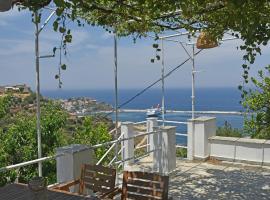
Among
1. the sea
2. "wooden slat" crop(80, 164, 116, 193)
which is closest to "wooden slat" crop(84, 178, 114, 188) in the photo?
"wooden slat" crop(80, 164, 116, 193)

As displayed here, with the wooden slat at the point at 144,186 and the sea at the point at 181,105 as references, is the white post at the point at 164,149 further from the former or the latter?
the wooden slat at the point at 144,186

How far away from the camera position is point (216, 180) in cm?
589

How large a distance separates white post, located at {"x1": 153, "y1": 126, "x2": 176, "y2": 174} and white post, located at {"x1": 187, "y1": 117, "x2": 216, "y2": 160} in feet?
2.99

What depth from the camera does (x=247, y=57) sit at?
287 centimetres

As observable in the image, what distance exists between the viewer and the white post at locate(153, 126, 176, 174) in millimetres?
6137

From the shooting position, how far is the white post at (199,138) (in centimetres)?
701

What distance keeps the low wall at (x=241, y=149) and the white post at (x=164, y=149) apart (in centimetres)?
118

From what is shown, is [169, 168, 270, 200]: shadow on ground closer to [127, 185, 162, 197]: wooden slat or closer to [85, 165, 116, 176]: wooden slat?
[85, 165, 116, 176]: wooden slat

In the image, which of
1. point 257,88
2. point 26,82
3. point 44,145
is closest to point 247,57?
point 26,82

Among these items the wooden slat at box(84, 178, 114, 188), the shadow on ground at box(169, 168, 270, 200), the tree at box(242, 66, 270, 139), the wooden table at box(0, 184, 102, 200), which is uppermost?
the tree at box(242, 66, 270, 139)

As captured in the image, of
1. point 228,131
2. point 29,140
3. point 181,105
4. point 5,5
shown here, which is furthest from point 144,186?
point 181,105

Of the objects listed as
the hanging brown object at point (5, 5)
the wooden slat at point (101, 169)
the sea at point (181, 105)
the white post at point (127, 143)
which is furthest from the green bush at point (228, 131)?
the hanging brown object at point (5, 5)

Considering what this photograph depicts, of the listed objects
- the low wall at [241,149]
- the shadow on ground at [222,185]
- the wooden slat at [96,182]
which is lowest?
the shadow on ground at [222,185]

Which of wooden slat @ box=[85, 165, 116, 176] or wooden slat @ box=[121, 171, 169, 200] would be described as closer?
wooden slat @ box=[121, 171, 169, 200]
